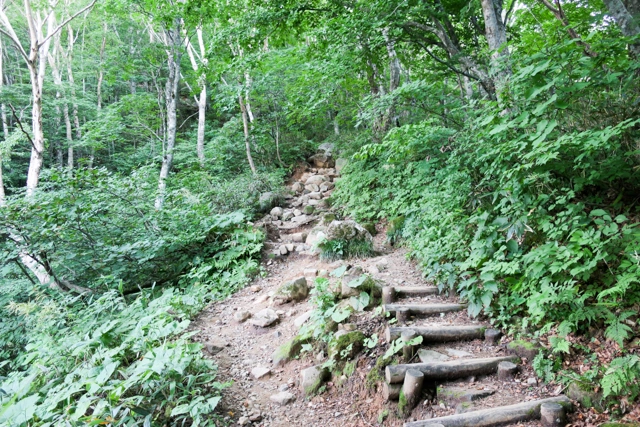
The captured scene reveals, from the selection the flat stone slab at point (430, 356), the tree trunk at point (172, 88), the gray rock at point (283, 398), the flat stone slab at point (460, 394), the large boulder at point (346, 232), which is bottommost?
the gray rock at point (283, 398)

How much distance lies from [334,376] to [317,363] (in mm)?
292

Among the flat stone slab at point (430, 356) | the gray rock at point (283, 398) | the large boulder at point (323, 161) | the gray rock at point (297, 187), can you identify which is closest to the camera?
the flat stone slab at point (430, 356)

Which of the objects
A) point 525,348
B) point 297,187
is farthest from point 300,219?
point 525,348

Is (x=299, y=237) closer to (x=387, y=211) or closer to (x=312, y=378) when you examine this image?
(x=387, y=211)

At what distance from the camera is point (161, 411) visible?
2859 millimetres

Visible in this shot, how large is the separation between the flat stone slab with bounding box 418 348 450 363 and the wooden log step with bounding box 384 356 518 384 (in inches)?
4.8

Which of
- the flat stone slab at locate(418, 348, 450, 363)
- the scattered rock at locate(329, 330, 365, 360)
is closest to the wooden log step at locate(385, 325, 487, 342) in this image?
the flat stone slab at locate(418, 348, 450, 363)

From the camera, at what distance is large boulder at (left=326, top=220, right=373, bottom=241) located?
20.5 feet

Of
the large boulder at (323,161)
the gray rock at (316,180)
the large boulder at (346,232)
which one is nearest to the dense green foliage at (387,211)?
the large boulder at (346,232)

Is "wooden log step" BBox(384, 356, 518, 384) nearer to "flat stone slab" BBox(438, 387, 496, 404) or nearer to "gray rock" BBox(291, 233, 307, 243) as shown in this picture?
"flat stone slab" BBox(438, 387, 496, 404)

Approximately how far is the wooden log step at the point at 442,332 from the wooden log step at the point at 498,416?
0.90 m

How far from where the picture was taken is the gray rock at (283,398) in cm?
330

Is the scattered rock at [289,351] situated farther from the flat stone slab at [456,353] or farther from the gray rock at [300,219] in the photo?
the gray rock at [300,219]

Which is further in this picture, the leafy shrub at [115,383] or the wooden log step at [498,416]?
the leafy shrub at [115,383]
